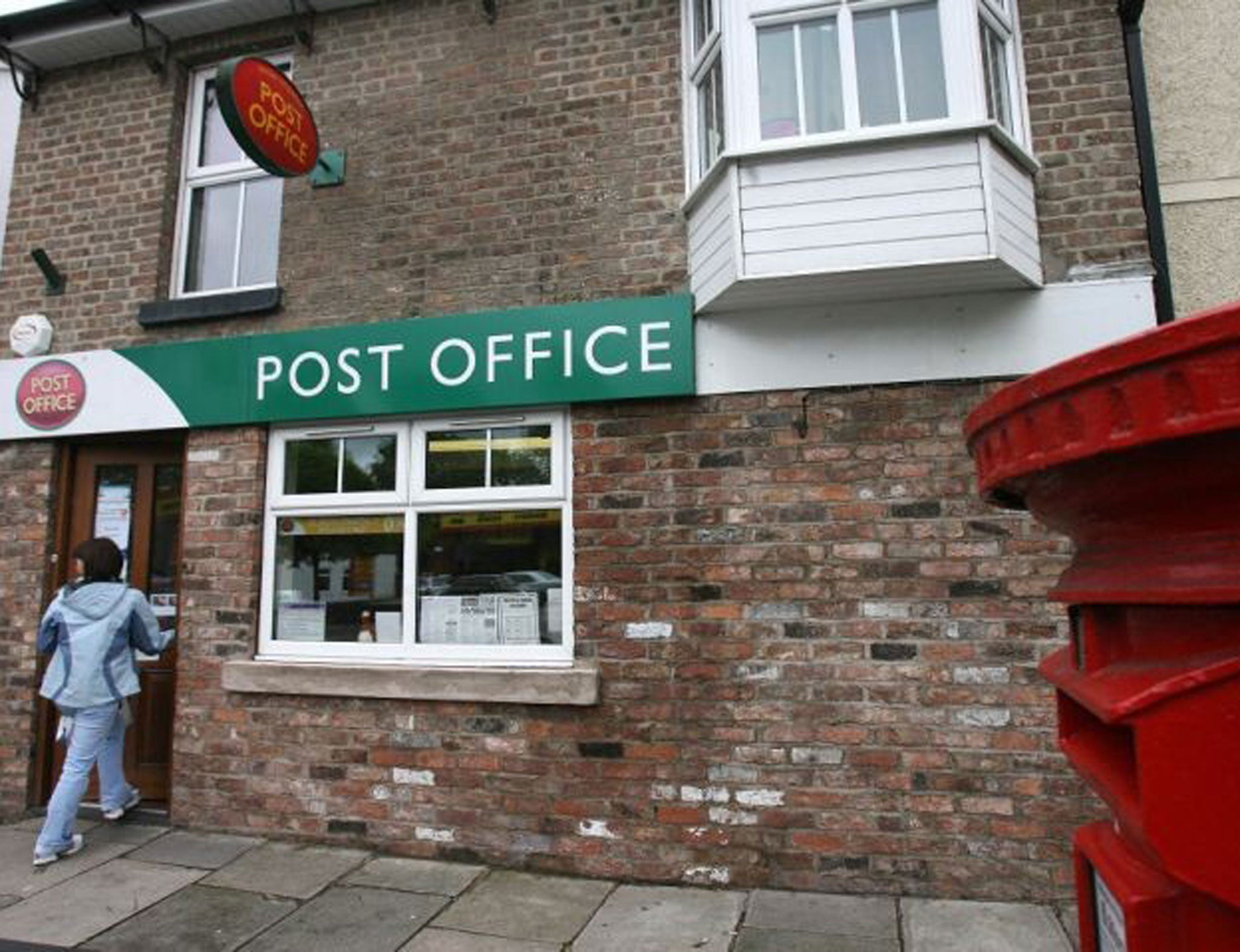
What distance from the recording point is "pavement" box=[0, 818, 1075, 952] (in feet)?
11.7

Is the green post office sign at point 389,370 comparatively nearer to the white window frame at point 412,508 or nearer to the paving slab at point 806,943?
the white window frame at point 412,508

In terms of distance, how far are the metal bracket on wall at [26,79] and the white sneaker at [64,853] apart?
5.06m

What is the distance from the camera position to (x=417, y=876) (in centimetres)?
435

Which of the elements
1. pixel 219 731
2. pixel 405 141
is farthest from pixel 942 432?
pixel 219 731

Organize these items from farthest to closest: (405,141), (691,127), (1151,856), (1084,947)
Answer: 1. (405,141)
2. (691,127)
3. (1084,947)
4. (1151,856)

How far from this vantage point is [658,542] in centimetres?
452

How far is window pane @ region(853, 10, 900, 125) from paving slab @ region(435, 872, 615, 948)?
4085 mm

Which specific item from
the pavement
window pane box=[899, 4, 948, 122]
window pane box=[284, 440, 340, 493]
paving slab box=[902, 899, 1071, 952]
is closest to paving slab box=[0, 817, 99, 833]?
the pavement

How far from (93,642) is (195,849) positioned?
1.30 meters

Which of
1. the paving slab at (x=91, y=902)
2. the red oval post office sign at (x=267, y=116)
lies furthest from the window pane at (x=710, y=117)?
the paving slab at (x=91, y=902)

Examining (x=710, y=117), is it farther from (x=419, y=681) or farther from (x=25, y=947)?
(x=25, y=947)

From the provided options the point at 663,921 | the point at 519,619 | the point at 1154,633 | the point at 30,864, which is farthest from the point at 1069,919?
the point at 30,864

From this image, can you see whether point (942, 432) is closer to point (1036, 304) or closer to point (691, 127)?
point (1036, 304)

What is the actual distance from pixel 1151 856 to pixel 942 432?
3449mm
